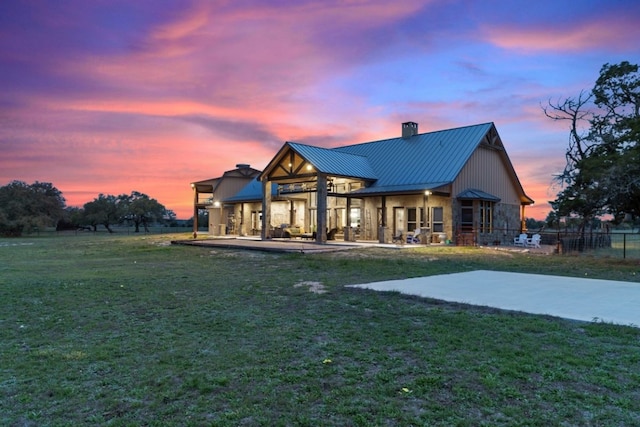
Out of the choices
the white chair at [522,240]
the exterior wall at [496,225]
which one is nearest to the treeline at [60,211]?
the exterior wall at [496,225]

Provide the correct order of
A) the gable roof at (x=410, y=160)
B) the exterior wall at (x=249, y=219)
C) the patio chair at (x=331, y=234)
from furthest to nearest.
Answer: the exterior wall at (x=249, y=219) < the patio chair at (x=331, y=234) < the gable roof at (x=410, y=160)

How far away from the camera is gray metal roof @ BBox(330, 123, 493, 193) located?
24562 millimetres

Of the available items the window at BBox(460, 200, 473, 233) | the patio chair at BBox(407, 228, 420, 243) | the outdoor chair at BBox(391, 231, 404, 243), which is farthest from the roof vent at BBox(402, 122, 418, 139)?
the patio chair at BBox(407, 228, 420, 243)

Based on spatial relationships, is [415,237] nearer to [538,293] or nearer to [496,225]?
[496,225]

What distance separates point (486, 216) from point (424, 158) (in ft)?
16.9

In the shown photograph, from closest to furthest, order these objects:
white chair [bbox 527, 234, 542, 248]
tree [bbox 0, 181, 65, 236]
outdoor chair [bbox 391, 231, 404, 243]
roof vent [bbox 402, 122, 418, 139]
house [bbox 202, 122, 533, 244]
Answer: white chair [bbox 527, 234, 542, 248] → outdoor chair [bbox 391, 231, 404, 243] → house [bbox 202, 122, 533, 244] → roof vent [bbox 402, 122, 418, 139] → tree [bbox 0, 181, 65, 236]

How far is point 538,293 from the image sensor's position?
8.68 m

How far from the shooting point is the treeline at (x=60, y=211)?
46812 mm

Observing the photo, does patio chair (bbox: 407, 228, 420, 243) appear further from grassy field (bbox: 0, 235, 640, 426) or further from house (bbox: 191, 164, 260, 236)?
house (bbox: 191, 164, 260, 236)

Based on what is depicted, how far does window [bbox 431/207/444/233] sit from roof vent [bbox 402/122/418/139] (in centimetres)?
787

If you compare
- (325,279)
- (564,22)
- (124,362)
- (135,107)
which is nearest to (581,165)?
(564,22)

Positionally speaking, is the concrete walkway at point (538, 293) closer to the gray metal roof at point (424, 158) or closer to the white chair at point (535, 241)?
the white chair at point (535, 241)

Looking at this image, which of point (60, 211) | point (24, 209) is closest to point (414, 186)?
point (24, 209)

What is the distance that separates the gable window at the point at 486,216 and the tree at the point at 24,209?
4654 centimetres
